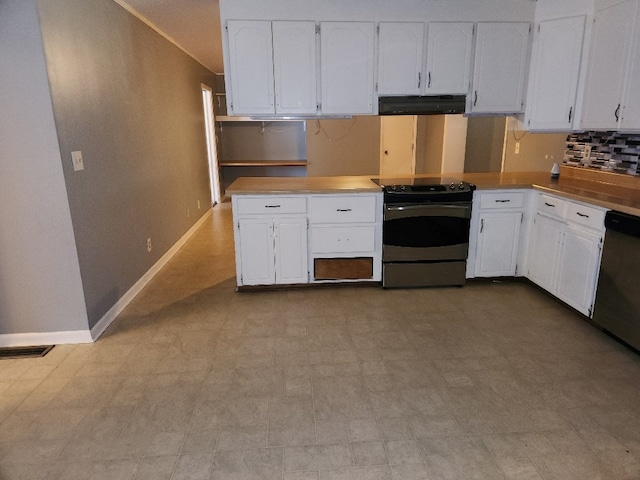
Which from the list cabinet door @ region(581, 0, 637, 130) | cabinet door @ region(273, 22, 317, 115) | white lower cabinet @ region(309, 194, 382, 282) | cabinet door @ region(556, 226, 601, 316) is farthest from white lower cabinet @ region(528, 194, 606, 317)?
cabinet door @ region(273, 22, 317, 115)

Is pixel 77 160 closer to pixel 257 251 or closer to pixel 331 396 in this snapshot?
pixel 257 251

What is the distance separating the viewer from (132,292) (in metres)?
3.40

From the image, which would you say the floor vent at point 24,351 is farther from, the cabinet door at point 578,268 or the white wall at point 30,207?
the cabinet door at point 578,268

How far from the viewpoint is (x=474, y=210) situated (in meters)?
3.43

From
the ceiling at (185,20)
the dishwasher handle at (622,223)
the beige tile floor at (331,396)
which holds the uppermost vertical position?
the ceiling at (185,20)

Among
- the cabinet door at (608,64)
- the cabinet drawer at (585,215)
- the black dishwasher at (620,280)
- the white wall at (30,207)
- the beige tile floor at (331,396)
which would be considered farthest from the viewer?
the cabinet door at (608,64)

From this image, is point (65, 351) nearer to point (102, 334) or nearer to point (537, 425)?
point (102, 334)

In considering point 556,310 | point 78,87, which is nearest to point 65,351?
point 78,87

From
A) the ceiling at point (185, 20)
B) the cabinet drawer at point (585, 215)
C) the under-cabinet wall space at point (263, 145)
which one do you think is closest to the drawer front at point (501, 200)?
the cabinet drawer at point (585, 215)

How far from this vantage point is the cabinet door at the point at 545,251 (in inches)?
123

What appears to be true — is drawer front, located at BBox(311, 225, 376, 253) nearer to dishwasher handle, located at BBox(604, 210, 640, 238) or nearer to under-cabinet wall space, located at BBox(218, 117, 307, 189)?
dishwasher handle, located at BBox(604, 210, 640, 238)

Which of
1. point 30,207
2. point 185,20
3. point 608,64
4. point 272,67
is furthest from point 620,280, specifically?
point 185,20

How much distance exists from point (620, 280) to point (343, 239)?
1.87 meters

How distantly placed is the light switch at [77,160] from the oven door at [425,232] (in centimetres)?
216
